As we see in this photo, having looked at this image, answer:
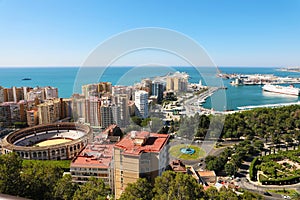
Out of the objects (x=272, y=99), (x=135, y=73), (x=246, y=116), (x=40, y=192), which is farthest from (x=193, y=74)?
(x=272, y=99)

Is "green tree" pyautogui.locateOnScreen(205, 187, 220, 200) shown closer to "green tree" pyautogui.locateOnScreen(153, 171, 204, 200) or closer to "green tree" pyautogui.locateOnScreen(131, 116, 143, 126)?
"green tree" pyautogui.locateOnScreen(153, 171, 204, 200)

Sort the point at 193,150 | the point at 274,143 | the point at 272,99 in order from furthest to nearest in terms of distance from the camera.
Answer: the point at 272,99
the point at 274,143
the point at 193,150

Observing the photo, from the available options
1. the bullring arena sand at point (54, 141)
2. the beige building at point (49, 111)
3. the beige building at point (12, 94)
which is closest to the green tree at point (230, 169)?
the bullring arena sand at point (54, 141)

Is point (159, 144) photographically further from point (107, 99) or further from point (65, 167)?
point (65, 167)

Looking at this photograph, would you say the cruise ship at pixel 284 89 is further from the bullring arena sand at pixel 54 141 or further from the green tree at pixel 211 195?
the green tree at pixel 211 195

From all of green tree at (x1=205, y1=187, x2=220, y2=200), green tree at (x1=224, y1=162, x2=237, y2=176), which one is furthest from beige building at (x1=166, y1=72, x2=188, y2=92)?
green tree at (x1=224, y1=162, x2=237, y2=176)

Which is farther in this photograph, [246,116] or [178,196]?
[246,116]

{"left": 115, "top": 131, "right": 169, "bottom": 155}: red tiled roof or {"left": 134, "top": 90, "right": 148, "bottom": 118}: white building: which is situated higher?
{"left": 134, "top": 90, "right": 148, "bottom": 118}: white building

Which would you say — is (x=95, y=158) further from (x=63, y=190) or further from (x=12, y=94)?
(x=12, y=94)
